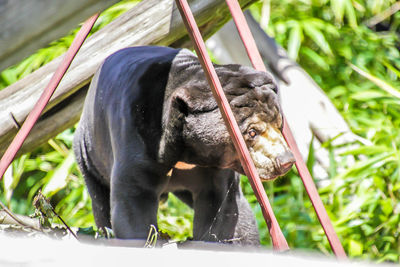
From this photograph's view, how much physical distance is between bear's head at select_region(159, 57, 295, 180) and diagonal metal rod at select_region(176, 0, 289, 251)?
0.41 m

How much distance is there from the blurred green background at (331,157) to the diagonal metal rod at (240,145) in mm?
2014

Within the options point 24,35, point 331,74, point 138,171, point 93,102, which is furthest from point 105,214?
A: point 331,74

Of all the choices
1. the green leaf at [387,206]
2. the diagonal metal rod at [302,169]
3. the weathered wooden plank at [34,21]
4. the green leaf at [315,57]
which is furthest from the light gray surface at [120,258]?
the green leaf at [315,57]

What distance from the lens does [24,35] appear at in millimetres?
871

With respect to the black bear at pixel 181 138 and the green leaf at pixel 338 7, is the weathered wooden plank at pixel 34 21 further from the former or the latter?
the green leaf at pixel 338 7

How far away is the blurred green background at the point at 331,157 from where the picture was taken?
3.46 m

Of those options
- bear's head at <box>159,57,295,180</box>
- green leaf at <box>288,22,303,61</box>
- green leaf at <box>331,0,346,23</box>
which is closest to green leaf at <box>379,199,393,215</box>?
green leaf at <box>288,22,303,61</box>

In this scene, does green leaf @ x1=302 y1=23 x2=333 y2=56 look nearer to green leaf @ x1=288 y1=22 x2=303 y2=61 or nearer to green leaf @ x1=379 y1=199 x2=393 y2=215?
green leaf @ x1=288 y1=22 x2=303 y2=61

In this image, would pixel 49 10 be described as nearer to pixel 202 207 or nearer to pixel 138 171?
pixel 138 171

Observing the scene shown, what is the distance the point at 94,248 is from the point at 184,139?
985 mm

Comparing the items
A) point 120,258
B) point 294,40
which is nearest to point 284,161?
point 120,258

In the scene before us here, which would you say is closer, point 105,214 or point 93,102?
point 93,102

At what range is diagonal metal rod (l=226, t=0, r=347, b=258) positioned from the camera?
1.38 metres

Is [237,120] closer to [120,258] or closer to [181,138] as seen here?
[181,138]
